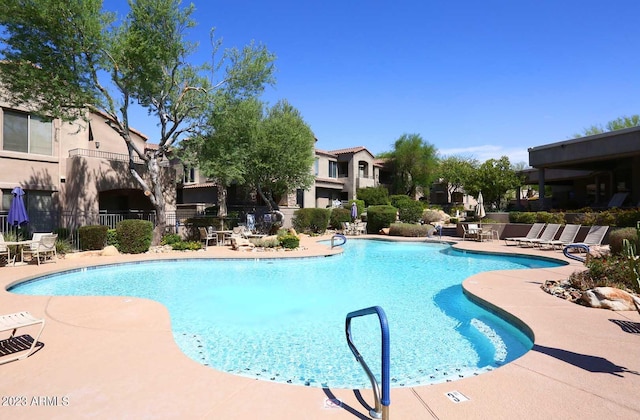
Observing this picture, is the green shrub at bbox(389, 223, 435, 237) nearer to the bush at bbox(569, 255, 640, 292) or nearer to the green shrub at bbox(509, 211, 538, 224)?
the green shrub at bbox(509, 211, 538, 224)

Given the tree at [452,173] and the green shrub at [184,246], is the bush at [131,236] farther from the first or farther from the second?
the tree at [452,173]

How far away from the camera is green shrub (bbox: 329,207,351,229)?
1105 inches

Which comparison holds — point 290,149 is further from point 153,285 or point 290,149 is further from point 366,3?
point 153,285

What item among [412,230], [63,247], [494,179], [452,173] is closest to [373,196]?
[494,179]

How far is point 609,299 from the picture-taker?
6.75 meters

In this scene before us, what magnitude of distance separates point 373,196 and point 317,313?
96.5 feet

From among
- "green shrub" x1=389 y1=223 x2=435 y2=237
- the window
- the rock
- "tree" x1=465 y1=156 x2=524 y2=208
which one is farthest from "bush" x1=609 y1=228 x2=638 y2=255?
the window

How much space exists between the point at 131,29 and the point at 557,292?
18631 mm

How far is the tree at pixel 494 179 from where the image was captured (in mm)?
28812

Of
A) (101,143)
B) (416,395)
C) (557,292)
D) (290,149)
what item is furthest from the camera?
(290,149)

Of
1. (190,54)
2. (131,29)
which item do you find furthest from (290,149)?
(131,29)

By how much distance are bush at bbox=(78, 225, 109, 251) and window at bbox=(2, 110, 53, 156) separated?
15.3 ft

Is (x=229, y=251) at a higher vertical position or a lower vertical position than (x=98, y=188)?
lower

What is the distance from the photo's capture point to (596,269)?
849 cm
